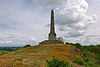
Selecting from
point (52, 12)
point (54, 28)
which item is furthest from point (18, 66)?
point (52, 12)

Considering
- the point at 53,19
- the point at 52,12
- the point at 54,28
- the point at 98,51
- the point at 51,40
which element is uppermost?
the point at 52,12

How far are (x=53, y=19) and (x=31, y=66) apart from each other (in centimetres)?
5434

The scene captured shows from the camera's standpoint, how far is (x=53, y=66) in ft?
32.4

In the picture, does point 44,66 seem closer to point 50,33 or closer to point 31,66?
point 31,66

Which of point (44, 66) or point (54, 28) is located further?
point (54, 28)

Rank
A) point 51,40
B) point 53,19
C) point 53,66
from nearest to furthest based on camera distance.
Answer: point 53,66
point 51,40
point 53,19

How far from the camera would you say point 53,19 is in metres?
67.2

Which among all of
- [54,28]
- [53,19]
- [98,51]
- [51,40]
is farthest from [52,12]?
[98,51]

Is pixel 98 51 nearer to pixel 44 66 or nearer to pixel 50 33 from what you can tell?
pixel 50 33

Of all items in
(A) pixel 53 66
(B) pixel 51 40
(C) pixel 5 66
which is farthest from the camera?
(B) pixel 51 40

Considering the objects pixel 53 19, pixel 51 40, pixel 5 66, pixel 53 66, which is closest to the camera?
pixel 53 66

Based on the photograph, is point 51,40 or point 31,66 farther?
point 51,40

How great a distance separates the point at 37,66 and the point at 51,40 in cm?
4618

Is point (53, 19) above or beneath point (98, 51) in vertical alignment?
above
